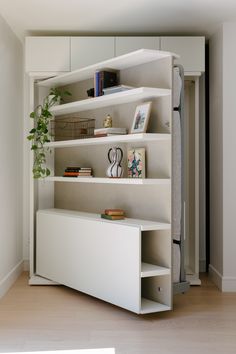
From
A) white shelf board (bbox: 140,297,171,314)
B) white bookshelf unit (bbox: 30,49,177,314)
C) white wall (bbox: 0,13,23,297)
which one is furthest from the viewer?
white wall (bbox: 0,13,23,297)

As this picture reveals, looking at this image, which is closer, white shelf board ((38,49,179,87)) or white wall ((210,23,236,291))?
white shelf board ((38,49,179,87))

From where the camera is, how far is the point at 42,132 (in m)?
4.84

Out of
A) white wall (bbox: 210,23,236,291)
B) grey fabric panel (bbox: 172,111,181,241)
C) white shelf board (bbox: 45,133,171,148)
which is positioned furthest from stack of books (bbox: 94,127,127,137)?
white wall (bbox: 210,23,236,291)

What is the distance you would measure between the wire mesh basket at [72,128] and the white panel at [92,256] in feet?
2.75

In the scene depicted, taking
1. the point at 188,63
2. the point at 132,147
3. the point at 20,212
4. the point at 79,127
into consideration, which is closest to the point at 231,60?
the point at 188,63

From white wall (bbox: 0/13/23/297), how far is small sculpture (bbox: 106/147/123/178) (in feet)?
3.28

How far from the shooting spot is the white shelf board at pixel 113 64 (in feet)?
12.6

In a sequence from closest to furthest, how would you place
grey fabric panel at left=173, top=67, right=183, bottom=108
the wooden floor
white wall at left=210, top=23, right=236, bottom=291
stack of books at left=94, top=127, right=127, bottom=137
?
the wooden floor, grey fabric panel at left=173, top=67, right=183, bottom=108, stack of books at left=94, top=127, right=127, bottom=137, white wall at left=210, top=23, right=236, bottom=291

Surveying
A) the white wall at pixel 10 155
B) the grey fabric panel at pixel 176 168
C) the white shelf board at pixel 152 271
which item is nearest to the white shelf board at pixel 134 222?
the grey fabric panel at pixel 176 168

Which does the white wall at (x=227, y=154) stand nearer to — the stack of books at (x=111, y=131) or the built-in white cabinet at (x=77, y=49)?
the built-in white cabinet at (x=77, y=49)

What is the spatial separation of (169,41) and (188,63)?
0.97 ft

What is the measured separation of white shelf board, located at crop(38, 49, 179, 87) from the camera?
3.85m

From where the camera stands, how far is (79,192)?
4945mm

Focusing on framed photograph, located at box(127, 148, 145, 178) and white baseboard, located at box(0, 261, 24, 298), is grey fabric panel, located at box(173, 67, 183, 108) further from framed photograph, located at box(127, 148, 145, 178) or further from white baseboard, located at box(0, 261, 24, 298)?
white baseboard, located at box(0, 261, 24, 298)
